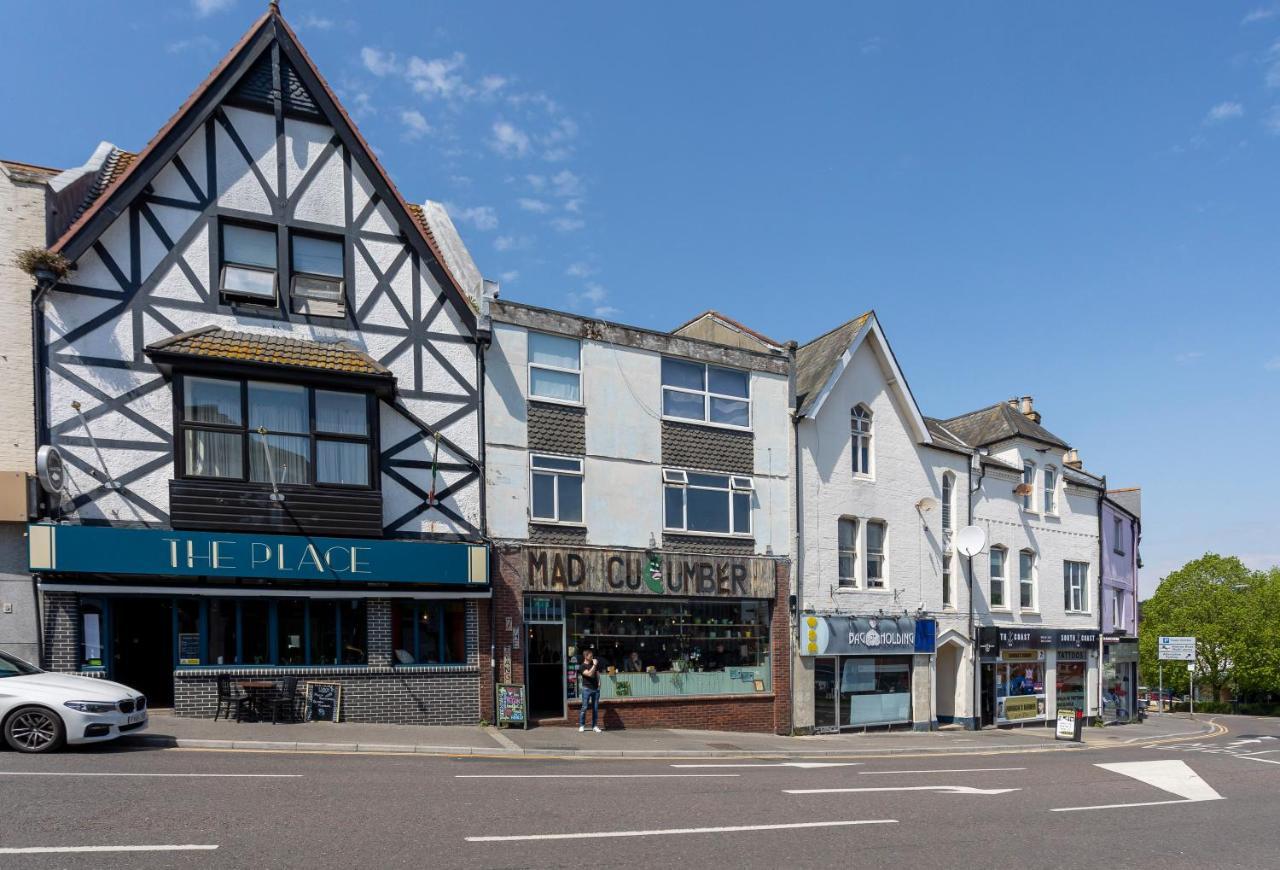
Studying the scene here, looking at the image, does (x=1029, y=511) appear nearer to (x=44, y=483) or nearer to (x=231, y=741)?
(x=231, y=741)

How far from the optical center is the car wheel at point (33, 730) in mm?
12156

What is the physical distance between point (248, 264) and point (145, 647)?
761 cm

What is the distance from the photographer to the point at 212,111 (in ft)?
59.6

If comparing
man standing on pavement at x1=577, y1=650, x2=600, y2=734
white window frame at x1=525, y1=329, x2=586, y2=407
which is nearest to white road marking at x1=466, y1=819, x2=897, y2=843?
man standing on pavement at x1=577, y1=650, x2=600, y2=734

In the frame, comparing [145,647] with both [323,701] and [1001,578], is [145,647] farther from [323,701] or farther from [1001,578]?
[1001,578]

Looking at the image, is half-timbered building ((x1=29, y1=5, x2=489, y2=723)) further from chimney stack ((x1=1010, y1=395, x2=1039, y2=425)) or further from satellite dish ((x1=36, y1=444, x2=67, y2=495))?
chimney stack ((x1=1010, y1=395, x2=1039, y2=425))

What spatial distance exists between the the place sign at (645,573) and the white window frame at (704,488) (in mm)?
649

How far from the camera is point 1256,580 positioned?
219 feet

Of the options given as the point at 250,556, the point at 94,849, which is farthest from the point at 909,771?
the point at 94,849

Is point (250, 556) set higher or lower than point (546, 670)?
higher

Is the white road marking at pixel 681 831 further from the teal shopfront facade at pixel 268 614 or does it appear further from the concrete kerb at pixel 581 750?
the teal shopfront facade at pixel 268 614

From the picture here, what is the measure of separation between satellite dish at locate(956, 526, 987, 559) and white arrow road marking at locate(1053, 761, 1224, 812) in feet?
32.4

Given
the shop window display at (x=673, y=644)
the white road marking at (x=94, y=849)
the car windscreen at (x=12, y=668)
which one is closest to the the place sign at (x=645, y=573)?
the shop window display at (x=673, y=644)

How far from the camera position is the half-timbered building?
16641 millimetres
